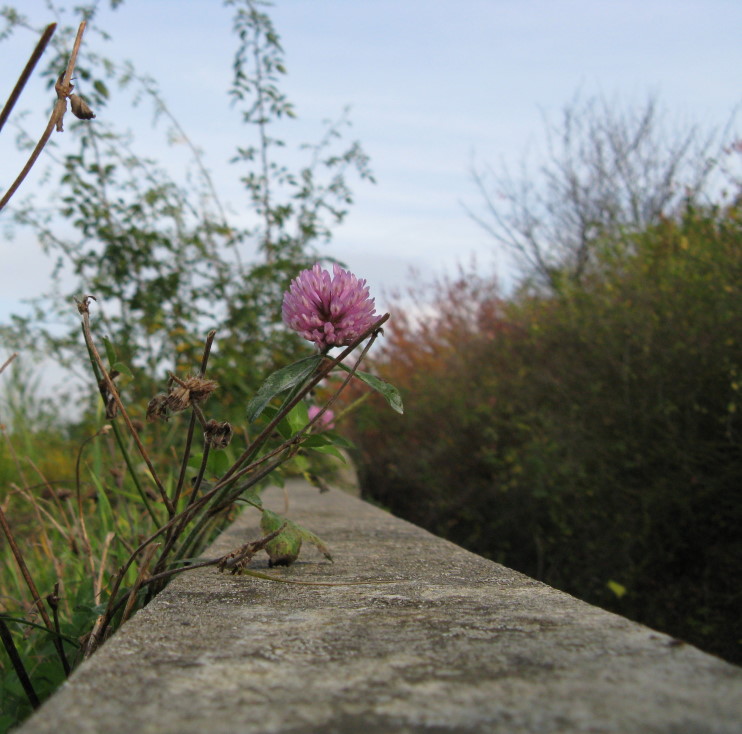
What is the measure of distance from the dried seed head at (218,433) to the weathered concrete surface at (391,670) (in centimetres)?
24

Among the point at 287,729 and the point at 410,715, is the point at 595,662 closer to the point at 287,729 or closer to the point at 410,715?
the point at 410,715

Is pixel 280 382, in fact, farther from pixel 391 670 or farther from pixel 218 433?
pixel 391 670

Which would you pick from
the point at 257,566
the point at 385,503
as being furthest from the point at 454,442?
the point at 257,566

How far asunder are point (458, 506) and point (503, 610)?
4925mm

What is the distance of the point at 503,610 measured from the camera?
108cm

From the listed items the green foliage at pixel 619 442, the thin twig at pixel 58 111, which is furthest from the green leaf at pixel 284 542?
the green foliage at pixel 619 442

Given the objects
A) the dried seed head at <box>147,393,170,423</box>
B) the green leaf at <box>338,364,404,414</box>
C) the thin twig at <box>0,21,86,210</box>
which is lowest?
the dried seed head at <box>147,393,170,423</box>

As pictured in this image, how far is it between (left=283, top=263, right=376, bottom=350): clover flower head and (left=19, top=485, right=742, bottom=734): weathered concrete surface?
0.40 metres

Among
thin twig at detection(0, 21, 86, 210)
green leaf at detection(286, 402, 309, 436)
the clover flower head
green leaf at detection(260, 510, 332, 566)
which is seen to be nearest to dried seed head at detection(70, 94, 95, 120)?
thin twig at detection(0, 21, 86, 210)

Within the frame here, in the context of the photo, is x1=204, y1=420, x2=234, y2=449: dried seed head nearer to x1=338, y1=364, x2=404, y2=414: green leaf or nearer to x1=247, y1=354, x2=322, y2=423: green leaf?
x1=247, y1=354, x2=322, y2=423: green leaf

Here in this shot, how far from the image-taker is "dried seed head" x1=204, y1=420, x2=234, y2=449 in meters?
1.26

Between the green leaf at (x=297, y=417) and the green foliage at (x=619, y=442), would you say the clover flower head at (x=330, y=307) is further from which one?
the green foliage at (x=619, y=442)

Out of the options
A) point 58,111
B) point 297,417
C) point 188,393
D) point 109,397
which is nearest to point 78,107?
point 58,111

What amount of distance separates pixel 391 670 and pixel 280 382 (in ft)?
1.78
